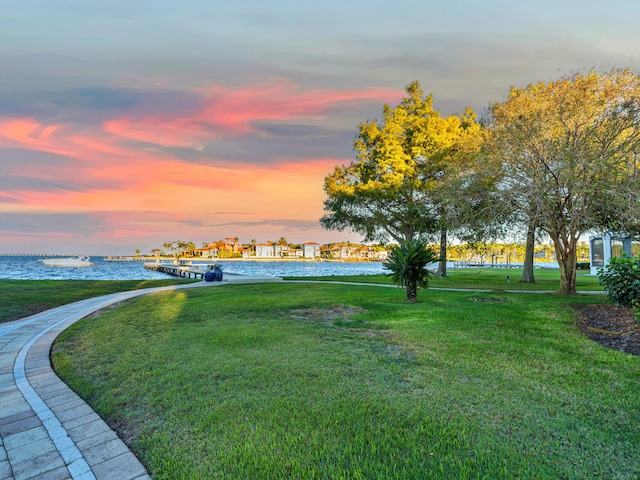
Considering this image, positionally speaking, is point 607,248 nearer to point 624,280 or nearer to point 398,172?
point 398,172

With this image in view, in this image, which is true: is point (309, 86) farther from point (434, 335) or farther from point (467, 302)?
point (434, 335)

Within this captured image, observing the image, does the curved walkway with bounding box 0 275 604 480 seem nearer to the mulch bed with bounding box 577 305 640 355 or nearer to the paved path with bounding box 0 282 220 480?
the paved path with bounding box 0 282 220 480

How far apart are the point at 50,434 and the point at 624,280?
1013 cm

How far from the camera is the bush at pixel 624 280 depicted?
6.81 metres

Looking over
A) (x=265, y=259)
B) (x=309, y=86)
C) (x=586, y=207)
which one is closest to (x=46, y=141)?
(x=309, y=86)

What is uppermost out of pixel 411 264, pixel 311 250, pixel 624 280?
pixel 311 250

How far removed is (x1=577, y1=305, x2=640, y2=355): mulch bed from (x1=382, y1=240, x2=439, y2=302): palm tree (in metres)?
3.69

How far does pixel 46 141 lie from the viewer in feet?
43.8

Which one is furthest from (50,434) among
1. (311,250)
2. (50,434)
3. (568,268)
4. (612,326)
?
(311,250)

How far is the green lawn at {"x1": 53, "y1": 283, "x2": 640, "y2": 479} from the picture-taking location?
7.33ft

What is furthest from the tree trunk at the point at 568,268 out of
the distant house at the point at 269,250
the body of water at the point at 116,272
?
the distant house at the point at 269,250

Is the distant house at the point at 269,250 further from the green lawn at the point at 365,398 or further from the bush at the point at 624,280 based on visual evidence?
the green lawn at the point at 365,398

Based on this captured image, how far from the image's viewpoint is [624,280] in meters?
7.11

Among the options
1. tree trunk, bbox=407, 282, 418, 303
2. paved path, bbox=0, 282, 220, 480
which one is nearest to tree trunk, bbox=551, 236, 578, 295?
tree trunk, bbox=407, 282, 418, 303
